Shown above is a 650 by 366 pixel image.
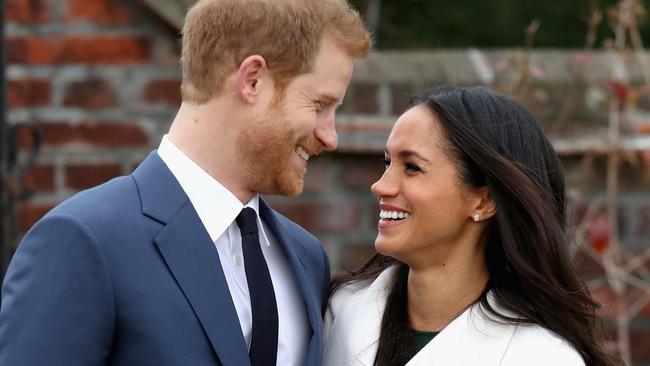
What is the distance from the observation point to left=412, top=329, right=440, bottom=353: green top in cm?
332

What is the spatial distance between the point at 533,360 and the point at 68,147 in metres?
1.98

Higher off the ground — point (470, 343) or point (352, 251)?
point (470, 343)

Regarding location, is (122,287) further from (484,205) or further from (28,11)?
(28,11)

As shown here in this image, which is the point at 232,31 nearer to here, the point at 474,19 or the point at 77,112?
the point at 77,112

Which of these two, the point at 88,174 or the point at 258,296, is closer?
the point at 258,296

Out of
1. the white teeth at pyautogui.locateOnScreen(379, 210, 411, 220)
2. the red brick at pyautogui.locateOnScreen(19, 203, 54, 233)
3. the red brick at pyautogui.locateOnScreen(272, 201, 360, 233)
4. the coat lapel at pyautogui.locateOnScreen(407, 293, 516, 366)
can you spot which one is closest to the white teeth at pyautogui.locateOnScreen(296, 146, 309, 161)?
the white teeth at pyautogui.locateOnScreen(379, 210, 411, 220)

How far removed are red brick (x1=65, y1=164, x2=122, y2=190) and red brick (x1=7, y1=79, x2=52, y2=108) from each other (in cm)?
23

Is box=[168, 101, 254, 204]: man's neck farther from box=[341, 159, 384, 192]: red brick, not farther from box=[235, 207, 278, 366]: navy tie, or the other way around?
box=[341, 159, 384, 192]: red brick

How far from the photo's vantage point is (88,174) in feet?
15.0

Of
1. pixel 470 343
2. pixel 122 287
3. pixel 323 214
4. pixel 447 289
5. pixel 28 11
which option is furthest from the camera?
pixel 323 214

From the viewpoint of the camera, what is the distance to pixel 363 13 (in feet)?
16.8

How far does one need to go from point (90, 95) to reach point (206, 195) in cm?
160

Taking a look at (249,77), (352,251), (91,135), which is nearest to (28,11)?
(91,135)

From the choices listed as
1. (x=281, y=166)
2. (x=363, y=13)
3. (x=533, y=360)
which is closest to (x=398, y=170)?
(x=281, y=166)
